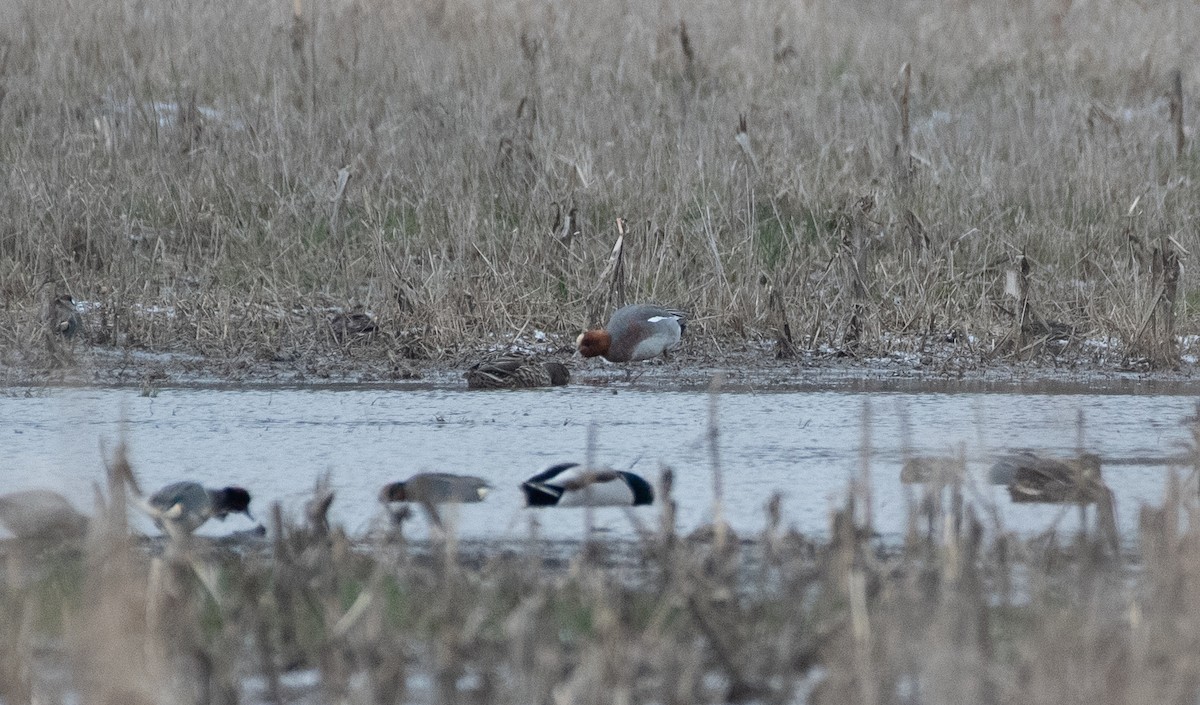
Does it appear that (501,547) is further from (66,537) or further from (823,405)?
(823,405)

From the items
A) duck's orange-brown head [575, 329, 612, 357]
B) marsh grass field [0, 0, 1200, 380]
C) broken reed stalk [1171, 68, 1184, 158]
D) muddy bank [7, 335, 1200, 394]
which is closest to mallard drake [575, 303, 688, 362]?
duck's orange-brown head [575, 329, 612, 357]

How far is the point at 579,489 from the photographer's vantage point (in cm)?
472

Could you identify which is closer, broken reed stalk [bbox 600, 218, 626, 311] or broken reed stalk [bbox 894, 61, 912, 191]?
broken reed stalk [bbox 600, 218, 626, 311]

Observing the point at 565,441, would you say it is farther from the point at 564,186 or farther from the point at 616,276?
the point at 564,186

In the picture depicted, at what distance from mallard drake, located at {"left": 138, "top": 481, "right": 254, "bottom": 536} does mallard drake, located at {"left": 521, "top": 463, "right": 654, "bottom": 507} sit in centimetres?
78

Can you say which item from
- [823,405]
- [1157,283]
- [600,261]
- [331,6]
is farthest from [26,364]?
[331,6]

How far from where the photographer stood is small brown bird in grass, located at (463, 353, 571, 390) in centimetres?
718

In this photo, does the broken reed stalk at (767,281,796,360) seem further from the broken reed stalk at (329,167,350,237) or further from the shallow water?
the broken reed stalk at (329,167,350,237)

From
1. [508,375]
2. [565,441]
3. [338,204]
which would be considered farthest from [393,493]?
[338,204]

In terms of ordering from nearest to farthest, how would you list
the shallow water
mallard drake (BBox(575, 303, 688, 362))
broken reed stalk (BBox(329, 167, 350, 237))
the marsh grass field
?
the shallow water, mallard drake (BBox(575, 303, 688, 362)), the marsh grass field, broken reed stalk (BBox(329, 167, 350, 237))

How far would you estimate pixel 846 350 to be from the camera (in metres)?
8.02

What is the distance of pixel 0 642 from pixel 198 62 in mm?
9482

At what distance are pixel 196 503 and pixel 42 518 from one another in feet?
1.27

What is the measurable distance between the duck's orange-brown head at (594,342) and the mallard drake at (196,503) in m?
3.19
